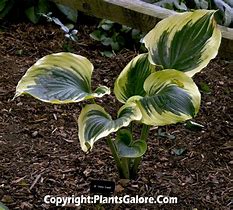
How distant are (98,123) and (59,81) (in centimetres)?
18

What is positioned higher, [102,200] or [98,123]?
[98,123]

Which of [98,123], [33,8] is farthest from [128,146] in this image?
[33,8]

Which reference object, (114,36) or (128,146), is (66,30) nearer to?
(114,36)

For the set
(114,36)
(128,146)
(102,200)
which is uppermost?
(128,146)

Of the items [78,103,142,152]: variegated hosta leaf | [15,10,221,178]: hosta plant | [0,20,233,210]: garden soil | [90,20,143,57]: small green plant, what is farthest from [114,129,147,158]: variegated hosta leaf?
[90,20,143,57]: small green plant

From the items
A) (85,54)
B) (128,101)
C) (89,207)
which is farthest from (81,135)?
(85,54)

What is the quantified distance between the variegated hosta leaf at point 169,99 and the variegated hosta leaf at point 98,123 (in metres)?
0.03

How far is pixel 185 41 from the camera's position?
6.08 ft

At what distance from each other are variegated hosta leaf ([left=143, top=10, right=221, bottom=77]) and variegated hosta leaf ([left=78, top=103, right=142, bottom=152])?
0.65 ft

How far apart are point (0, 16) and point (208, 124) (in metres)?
1.35

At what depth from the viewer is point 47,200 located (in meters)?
1.96

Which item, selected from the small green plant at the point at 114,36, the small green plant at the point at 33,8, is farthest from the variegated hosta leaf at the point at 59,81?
the small green plant at the point at 33,8

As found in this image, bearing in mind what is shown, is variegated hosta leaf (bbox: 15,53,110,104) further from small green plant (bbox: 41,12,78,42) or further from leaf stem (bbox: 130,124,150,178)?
small green plant (bbox: 41,12,78,42)

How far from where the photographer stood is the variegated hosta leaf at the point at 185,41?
71.6 inches
